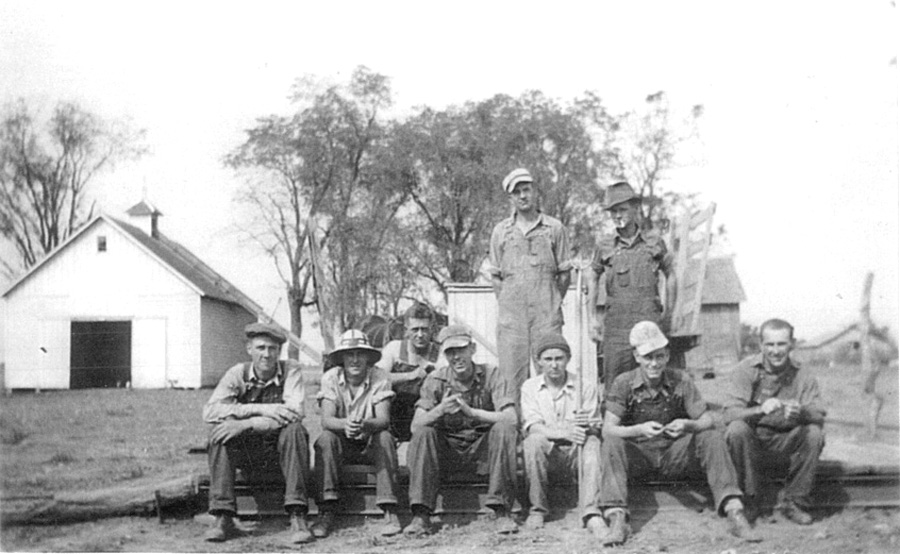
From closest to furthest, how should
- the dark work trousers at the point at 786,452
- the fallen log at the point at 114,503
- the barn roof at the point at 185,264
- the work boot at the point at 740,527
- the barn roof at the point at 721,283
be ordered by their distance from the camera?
the work boot at the point at 740,527, the dark work trousers at the point at 786,452, the fallen log at the point at 114,503, the barn roof at the point at 185,264, the barn roof at the point at 721,283

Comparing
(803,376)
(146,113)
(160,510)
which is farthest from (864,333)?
(146,113)

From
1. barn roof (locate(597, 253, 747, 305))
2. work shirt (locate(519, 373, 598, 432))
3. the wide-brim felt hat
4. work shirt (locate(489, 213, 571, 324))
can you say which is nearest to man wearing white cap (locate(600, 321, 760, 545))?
work shirt (locate(519, 373, 598, 432))

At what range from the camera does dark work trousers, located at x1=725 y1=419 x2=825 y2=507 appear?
439cm

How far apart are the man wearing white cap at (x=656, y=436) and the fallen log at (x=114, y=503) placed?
2.46m

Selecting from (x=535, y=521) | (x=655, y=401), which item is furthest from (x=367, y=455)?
(x=655, y=401)

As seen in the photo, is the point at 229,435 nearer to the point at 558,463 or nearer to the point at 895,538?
the point at 558,463

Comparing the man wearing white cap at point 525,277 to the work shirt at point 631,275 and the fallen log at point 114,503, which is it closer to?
the work shirt at point 631,275

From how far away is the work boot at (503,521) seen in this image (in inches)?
173

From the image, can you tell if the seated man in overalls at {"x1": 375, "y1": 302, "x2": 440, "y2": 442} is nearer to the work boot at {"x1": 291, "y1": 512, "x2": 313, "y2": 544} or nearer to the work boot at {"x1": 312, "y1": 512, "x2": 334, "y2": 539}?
the work boot at {"x1": 312, "y1": 512, "x2": 334, "y2": 539}

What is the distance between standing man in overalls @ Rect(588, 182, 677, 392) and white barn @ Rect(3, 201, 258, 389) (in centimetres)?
331

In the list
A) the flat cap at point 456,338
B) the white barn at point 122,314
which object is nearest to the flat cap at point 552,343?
the flat cap at point 456,338

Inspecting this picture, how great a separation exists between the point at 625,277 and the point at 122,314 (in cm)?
435

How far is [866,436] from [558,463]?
2.29m

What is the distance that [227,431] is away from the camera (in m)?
4.49
